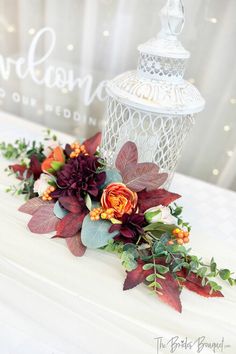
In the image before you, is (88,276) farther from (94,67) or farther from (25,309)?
(94,67)

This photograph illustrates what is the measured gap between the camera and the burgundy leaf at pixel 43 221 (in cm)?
59

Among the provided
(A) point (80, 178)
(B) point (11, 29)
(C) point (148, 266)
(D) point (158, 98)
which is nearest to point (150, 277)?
(C) point (148, 266)

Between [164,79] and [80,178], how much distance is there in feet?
0.85

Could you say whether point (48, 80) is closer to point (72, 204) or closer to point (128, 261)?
point (72, 204)

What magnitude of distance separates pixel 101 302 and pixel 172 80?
44cm

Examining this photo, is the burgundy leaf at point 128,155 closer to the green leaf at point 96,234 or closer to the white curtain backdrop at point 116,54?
the green leaf at point 96,234

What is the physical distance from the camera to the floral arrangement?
52cm

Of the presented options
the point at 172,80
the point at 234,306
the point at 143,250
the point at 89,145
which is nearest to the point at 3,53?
the point at 89,145

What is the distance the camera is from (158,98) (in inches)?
22.8

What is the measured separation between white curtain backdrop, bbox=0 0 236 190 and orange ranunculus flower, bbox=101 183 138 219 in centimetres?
50

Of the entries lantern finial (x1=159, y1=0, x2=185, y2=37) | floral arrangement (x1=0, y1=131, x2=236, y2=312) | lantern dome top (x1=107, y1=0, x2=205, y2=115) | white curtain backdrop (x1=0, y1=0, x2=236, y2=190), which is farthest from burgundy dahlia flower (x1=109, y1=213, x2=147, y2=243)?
white curtain backdrop (x1=0, y1=0, x2=236, y2=190)

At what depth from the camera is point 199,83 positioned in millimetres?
909

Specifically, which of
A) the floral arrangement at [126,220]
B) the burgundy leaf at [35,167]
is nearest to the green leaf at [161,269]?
the floral arrangement at [126,220]

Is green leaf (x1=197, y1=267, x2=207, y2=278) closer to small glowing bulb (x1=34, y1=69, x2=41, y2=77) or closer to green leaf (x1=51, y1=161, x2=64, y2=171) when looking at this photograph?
green leaf (x1=51, y1=161, x2=64, y2=171)
